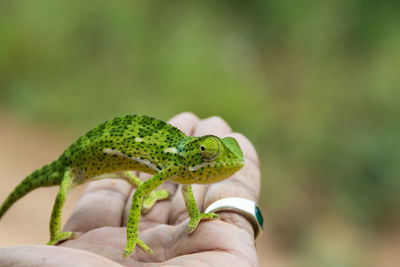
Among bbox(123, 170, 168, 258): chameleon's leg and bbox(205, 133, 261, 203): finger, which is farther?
bbox(205, 133, 261, 203): finger

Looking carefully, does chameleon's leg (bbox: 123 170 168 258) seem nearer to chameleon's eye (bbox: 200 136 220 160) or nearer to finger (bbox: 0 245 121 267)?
chameleon's eye (bbox: 200 136 220 160)

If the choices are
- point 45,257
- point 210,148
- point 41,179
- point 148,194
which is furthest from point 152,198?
point 45,257

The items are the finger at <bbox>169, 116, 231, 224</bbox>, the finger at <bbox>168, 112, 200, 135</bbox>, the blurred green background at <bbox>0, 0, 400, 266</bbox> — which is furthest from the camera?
the blurred green background at <bbox>0, 0, 400, 266</bbox>

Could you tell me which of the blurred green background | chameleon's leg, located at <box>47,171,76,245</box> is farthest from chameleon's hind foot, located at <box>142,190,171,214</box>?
the blurred green background

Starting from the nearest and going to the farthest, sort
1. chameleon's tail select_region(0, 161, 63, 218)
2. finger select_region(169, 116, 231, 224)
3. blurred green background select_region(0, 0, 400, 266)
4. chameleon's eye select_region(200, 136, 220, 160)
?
chameleon's eye select_region(200, 136, 220, 160) → finger select_region(169, 116, 231, 224) → chameleon's tail select_region(0, 161, 63, 218) → blurred green background select_region(0, 0, 400, 266)

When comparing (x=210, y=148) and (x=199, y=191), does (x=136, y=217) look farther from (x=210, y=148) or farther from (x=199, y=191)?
(x=199, y=191)
